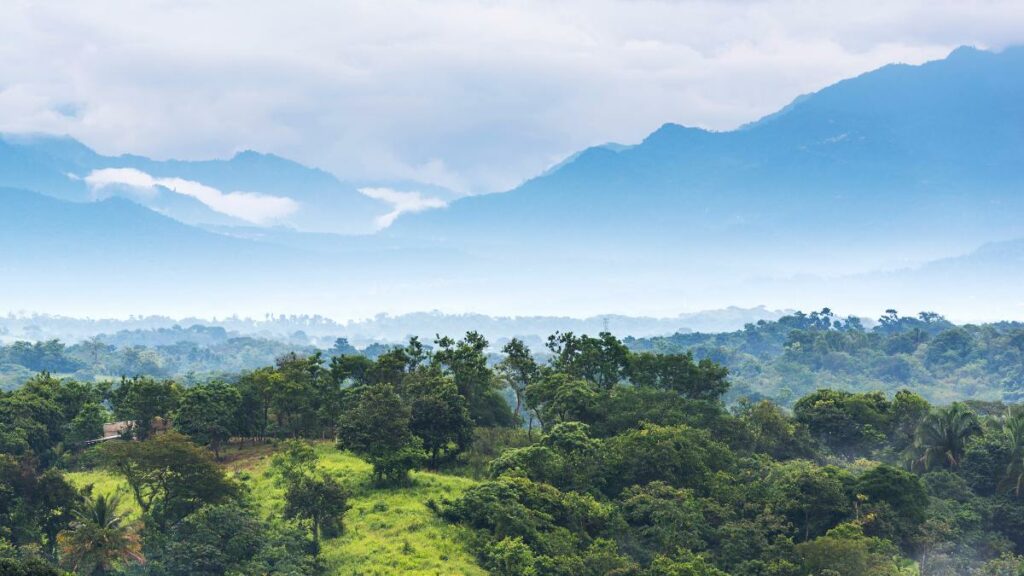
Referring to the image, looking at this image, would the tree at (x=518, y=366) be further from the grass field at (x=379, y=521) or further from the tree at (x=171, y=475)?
the tree at (x=171, y=475)

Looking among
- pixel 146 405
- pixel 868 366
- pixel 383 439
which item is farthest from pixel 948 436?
pixel 868 366

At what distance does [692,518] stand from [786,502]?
246 inches

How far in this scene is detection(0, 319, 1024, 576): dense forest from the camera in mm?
33375

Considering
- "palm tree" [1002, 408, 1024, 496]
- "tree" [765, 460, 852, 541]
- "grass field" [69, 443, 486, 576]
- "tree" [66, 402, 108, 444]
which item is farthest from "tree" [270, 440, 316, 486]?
"palm tree" [1002, 408, 1024, 496]

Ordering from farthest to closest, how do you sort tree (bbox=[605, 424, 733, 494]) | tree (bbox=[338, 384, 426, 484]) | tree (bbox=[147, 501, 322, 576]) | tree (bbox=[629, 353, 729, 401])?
tree (bbox=[629, 353, 729, 401]) → tree (bbox=[605, 424, 733, 494]) → tree (bbox=[338, 384, 426, 484]) → tree (bbox=[147, 501, 322, 576])

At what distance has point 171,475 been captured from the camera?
35594mm

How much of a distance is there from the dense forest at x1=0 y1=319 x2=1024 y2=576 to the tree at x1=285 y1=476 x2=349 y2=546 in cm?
10

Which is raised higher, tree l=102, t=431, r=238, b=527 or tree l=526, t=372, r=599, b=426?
tree l=526, t=372, r=599, b=426

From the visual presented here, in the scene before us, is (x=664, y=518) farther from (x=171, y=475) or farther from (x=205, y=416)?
(x=205, y=416)

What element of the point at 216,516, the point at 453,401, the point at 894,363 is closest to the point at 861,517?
the point at 453,401

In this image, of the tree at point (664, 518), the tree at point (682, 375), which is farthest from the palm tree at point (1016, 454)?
the tree at point (664, 518)

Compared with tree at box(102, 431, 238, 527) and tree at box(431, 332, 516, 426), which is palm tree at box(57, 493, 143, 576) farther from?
tree at box(431, 332, 516, 426)

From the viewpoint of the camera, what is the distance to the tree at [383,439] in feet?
139

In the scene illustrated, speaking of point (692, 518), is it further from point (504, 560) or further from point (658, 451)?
point (504, 560)
